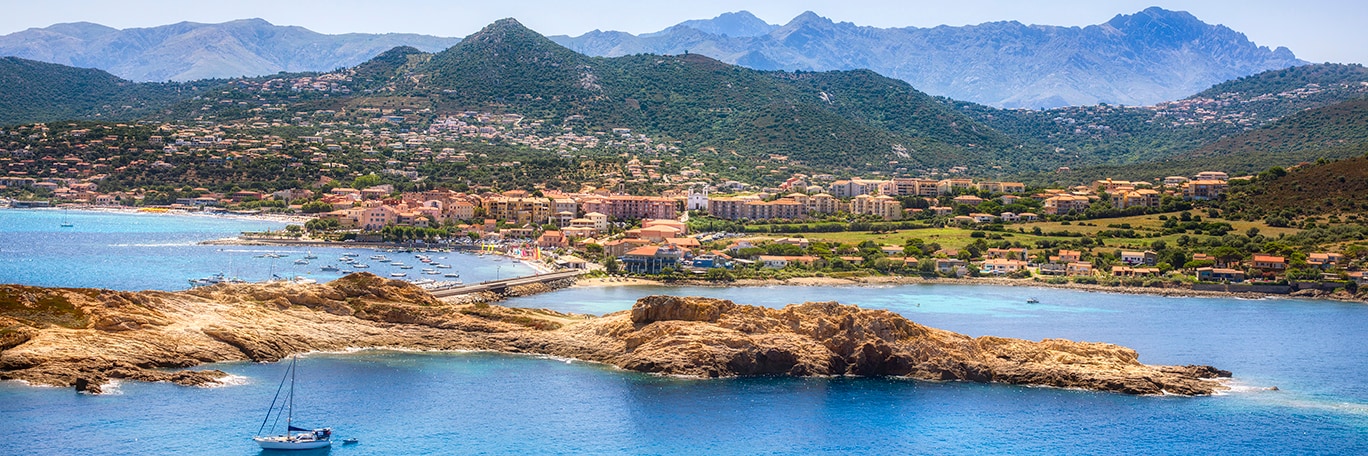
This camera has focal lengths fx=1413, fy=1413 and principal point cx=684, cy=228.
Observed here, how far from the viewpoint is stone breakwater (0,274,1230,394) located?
3225cm

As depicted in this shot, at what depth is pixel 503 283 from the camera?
53.2m

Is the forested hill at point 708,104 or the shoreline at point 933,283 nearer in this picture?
the shoreline at point 933,283

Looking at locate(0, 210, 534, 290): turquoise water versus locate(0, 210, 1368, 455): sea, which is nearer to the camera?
locate(0, 210, 1368, 455): sea

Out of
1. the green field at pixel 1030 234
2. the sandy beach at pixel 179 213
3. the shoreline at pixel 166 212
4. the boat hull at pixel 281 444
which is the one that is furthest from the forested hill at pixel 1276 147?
the boat hull at pixel 281 444

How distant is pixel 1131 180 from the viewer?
358 feet

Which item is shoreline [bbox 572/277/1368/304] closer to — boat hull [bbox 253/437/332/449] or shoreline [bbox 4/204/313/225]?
boat hull [bbox 253/437/332/449]

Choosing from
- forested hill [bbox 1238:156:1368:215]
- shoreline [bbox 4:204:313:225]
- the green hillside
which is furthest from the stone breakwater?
shoreline [bbox 4:204:313:225]

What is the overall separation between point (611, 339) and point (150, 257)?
34.0 meters

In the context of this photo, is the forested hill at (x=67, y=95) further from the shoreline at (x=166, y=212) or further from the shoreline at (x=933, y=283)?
the shoreline at (x=933, y=283)

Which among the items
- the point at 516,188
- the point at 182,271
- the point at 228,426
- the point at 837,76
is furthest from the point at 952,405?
the point at 837,76

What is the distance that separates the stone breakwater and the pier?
980 centimetres

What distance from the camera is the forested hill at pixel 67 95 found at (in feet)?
455

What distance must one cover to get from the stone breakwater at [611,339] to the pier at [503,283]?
9.80 m

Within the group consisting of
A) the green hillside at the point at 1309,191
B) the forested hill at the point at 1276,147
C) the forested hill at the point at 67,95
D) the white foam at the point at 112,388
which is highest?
the forested hill at the point at 67,95
